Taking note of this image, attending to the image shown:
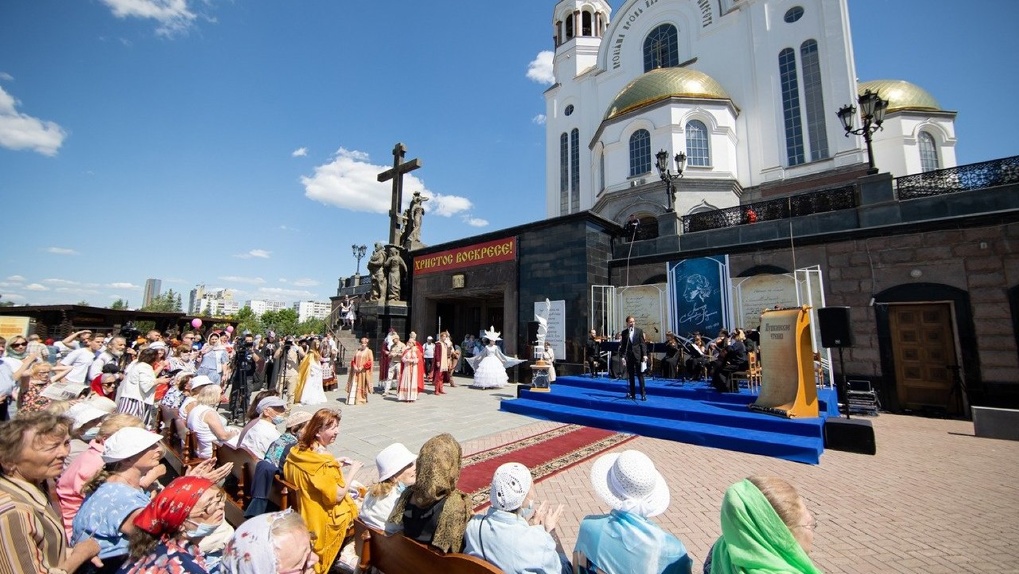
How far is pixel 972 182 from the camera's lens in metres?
8.89

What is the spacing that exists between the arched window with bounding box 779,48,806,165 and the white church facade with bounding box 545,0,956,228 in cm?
5

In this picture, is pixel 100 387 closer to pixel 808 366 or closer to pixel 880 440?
pixel 808 366

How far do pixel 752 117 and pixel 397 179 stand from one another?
62.0 feet

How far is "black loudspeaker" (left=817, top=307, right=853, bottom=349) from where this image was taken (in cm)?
696

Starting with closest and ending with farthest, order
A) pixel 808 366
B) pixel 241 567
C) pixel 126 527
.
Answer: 1. pixel 241 567
2. pixel 126 527
3. pixel 808 366

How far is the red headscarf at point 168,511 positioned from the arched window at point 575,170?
88.5 ft

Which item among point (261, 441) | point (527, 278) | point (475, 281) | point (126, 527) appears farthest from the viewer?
point (475, 281)

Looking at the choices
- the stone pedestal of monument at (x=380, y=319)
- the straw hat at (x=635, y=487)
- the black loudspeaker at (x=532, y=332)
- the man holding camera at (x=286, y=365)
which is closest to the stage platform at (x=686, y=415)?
the black loudspeaker at (x=532, y=332)

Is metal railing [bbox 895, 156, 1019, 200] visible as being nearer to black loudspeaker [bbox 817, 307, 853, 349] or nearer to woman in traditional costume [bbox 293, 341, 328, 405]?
black loudspeaker [bbox 817, 307, 853, 349]

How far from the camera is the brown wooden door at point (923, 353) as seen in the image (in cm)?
904

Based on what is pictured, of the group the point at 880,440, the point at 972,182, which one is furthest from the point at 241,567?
the point at 972,182

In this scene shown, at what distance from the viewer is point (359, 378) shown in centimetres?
1009

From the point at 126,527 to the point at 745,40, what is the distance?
28987 mm

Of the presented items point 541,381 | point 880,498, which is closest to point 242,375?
point 541,381
